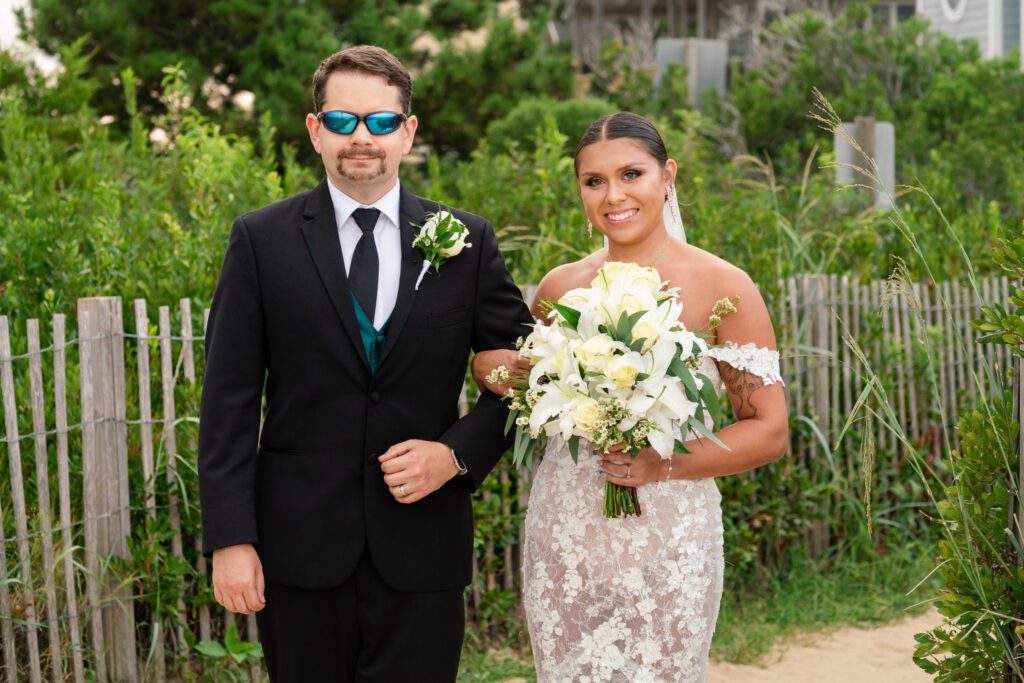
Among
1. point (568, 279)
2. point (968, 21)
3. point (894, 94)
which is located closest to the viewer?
point (568, 279)

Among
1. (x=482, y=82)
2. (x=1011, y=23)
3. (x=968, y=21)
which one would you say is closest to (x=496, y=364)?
(x=482, y=82)

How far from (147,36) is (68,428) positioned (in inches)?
429

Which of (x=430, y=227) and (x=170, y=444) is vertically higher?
(x=430, y=227)

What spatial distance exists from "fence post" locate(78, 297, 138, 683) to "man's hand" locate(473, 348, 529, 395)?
197cm

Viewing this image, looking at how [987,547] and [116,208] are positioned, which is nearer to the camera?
[987,547]

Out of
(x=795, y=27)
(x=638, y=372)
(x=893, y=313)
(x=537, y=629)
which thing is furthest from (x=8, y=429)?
(x=795, y=27)

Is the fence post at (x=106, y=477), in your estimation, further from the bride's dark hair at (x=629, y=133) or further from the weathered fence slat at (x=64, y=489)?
the bride's dark hair at (x=629, y=133)

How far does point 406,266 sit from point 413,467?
52 centimetres

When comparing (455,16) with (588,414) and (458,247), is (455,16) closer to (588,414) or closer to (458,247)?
(458,247)

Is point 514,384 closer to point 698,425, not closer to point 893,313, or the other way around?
point 698,425

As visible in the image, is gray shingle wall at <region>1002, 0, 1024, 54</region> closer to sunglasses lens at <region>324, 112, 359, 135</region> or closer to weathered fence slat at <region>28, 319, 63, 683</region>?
weathered fence slat at <region>28, 319, 63, 683</region>

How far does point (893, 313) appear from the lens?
7.35 metres

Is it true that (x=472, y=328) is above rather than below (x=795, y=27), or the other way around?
below

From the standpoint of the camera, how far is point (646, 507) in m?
3.05
